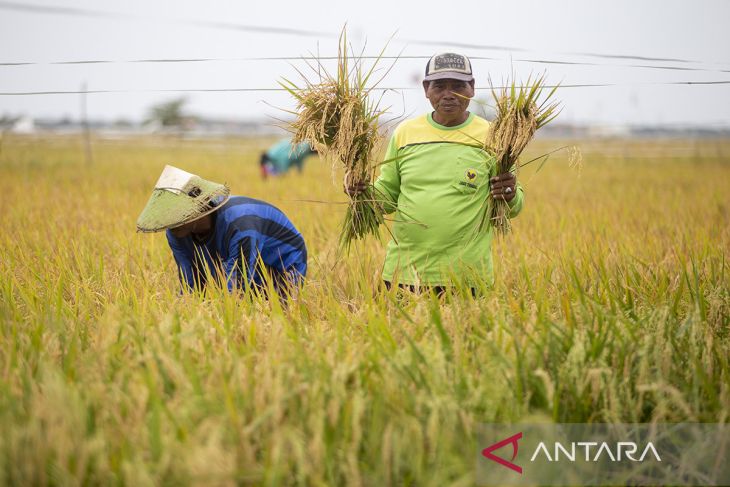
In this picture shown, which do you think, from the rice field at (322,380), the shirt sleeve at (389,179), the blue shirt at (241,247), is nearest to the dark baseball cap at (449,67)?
the shirt sleeve at (389,179)

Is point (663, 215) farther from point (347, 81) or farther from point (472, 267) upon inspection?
point (347, 81)

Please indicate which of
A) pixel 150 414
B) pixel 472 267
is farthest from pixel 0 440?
pixel 472 267

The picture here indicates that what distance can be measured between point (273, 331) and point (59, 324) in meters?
0.68

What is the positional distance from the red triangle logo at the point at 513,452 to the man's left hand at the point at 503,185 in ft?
3.25

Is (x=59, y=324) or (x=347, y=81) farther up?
(x=347, y=81)

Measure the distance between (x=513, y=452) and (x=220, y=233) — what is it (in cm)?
151

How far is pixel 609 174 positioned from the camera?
10141 mm

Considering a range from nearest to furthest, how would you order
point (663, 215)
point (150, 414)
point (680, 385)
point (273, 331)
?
point (150, 414)
point (680, 385)
point (273, 331)
point (663, 215)

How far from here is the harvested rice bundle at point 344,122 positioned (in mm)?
2115

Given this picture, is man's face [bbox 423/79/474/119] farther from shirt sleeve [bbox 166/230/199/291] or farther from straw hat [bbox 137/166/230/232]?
shirt sleeve [bbox 166/230/199/291]

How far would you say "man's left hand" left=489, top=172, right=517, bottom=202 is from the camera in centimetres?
211

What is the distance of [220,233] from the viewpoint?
239cm

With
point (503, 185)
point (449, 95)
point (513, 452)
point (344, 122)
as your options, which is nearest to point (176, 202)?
point (344, 122)

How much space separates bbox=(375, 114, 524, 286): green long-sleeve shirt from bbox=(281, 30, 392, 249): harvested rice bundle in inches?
4.6
